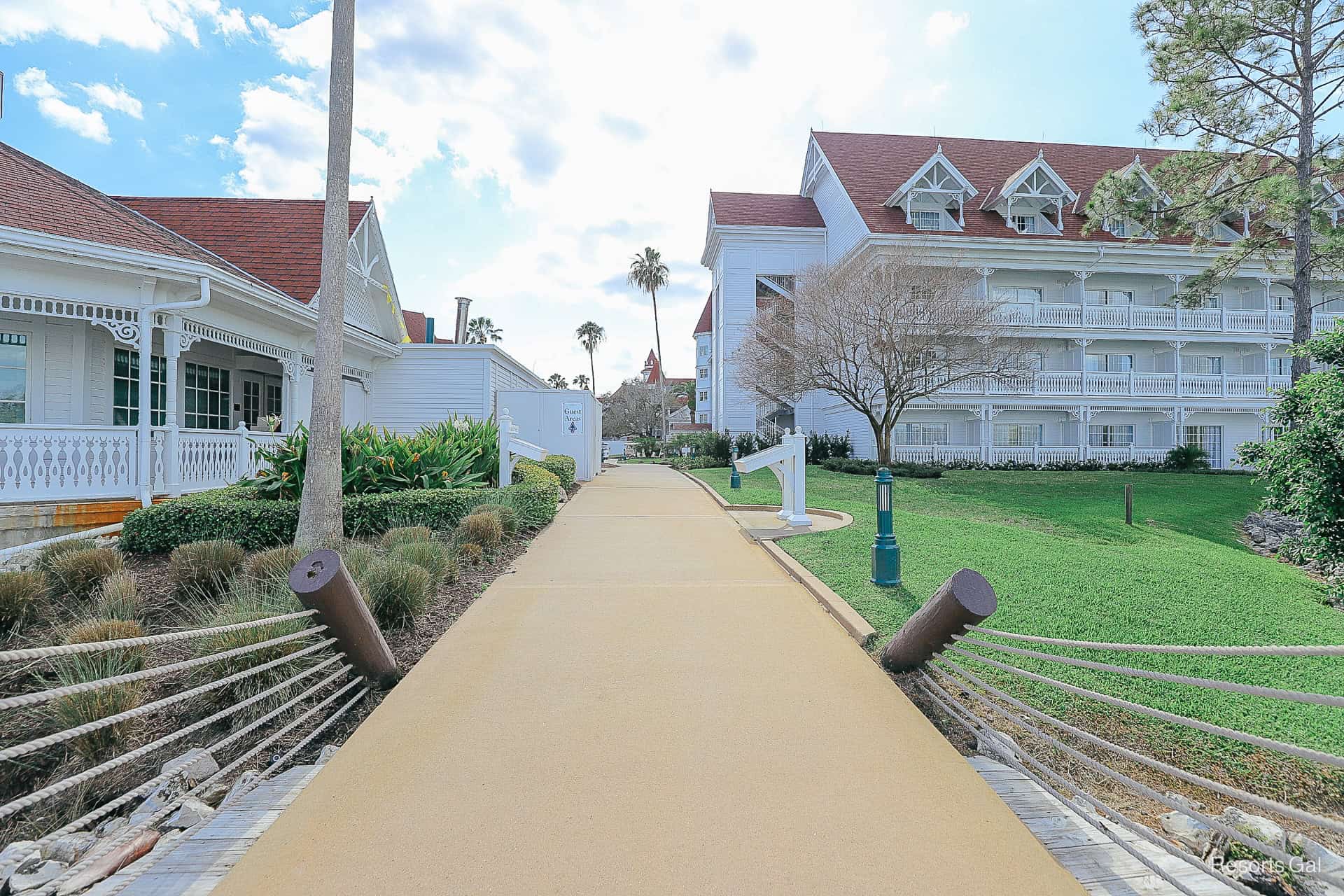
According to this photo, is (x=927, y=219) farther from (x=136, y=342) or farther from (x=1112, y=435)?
(x=136, y=342)

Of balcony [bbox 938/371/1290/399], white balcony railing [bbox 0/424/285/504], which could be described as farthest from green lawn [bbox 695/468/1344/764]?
balcony [bbox 938/371/1290/399]

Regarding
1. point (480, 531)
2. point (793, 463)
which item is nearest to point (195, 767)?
point (480, 531)

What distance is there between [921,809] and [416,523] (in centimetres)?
720

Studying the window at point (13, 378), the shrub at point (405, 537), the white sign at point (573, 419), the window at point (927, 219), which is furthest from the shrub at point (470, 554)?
the window at point (927, 219)

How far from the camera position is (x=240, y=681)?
13.3ft

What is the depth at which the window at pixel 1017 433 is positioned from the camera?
86.9 ft

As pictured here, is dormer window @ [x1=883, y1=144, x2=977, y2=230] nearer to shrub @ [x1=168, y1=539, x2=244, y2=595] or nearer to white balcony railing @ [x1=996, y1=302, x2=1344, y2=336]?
white balcony railing @ [x1=996, y1=302, x2=1344, y2=336]

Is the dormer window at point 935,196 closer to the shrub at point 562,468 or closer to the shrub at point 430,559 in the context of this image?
the shrub at point 562,468

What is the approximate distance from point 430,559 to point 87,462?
6731 mm

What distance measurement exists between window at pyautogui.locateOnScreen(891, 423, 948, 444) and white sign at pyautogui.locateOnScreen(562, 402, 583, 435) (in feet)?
44.7

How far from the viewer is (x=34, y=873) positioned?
8.82 ft

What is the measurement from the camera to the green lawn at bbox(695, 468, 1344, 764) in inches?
163

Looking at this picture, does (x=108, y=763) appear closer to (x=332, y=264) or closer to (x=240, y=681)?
(x=240, y=681)

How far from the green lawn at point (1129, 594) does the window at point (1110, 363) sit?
15.2 metres
